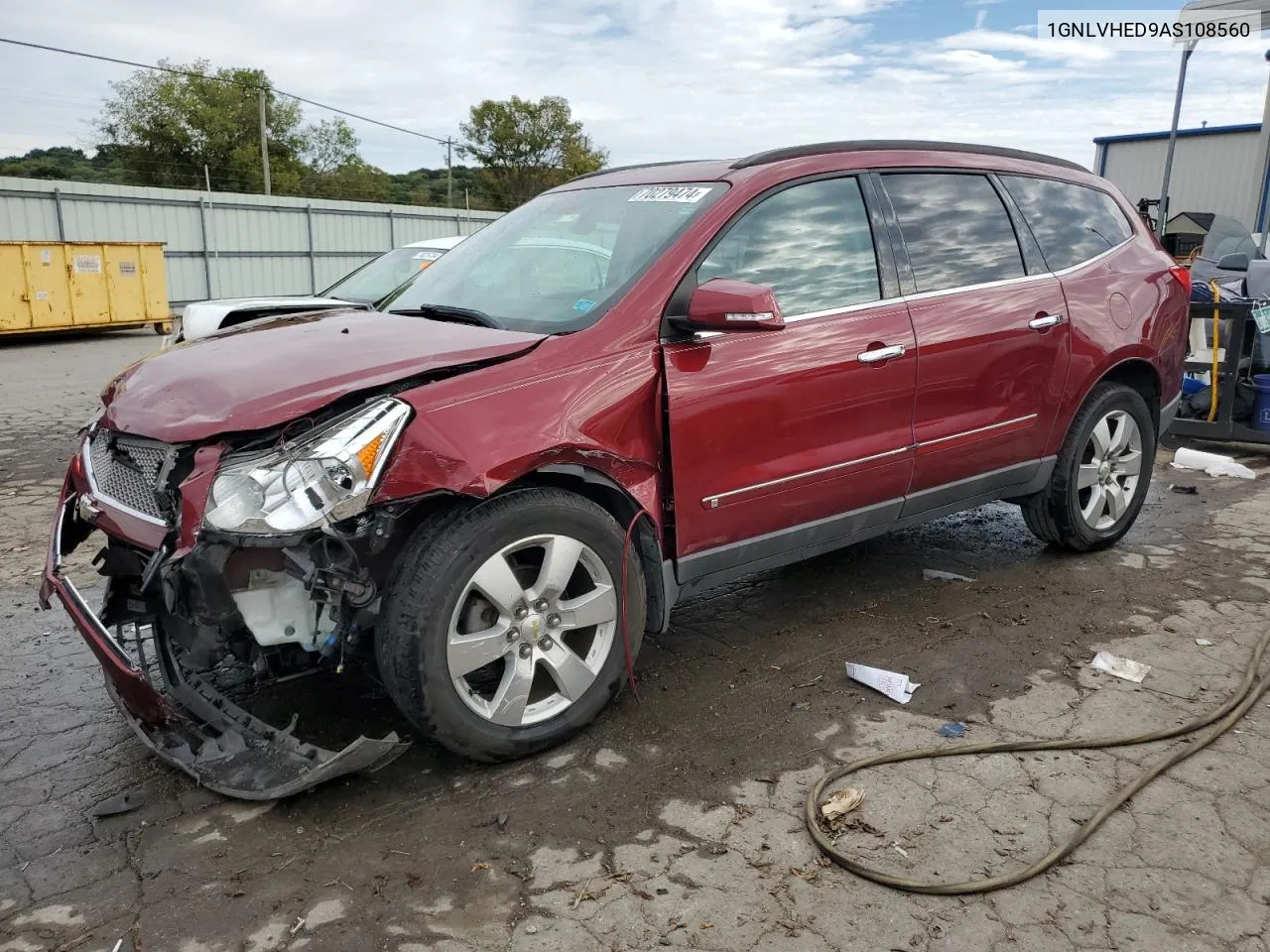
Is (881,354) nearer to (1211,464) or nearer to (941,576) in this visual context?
(941,576)

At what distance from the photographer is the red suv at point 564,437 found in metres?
2.80

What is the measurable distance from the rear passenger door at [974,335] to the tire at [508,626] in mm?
1538

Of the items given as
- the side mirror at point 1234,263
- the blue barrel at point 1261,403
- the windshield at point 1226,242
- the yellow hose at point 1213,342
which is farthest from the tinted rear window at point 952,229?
the windshield at point 1226,242

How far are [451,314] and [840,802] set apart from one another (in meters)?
2.08

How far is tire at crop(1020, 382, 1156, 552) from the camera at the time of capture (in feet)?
15.9

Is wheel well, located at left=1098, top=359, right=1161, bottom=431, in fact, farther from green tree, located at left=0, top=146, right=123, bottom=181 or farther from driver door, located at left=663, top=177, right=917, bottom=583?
green tree, located at left=0, top=146, right=123, bottom=181

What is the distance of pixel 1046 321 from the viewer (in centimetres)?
448

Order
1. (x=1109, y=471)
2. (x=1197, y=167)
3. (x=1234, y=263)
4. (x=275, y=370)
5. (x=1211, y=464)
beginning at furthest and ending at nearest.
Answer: (x=1197, y=167)
(x=1234, y=263)
(x=1211, y=464)
(x=1109, y=471)
(x=275, y=370)

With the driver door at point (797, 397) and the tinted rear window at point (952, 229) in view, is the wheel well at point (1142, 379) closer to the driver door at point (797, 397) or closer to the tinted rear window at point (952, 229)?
the tinted rear window at point (952, 229)

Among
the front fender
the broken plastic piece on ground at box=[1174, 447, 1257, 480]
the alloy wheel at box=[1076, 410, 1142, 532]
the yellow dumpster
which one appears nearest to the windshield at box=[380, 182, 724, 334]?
the front fender

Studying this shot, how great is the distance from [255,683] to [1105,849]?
9.18 feet

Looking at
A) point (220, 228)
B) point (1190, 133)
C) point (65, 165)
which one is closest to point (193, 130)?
point (65, 165)

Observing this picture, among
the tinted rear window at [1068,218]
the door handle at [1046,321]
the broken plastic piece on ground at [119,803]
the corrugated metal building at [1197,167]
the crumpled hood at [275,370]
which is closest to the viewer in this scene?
the crumpled hood at [275,370]

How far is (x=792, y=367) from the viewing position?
3.62m
